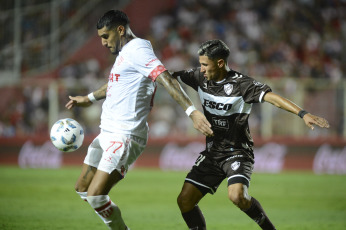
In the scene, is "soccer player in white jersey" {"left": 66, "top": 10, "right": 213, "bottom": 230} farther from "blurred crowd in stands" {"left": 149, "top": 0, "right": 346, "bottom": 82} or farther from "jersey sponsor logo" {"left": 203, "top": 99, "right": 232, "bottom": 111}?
"blurred crowd in stands" {"left": 149, "top": 0, "right": 346, "bottom": 82}

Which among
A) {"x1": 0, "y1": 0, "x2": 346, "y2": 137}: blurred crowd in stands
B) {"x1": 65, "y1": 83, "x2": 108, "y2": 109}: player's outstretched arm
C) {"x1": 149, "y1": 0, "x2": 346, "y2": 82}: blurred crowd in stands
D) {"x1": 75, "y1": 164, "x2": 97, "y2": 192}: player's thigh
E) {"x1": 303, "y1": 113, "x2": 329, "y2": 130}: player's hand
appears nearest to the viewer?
{"x1": 303, "y1": 113, "x2": 329, "y2": 130}: player's hand

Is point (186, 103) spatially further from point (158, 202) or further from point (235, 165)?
point (158, 202)

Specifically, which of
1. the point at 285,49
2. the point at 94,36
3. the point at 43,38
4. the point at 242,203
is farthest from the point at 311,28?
the point at 242,203

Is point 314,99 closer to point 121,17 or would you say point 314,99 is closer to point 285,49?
point 285,49

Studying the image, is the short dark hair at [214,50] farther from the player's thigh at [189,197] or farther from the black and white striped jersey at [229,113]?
the player's thigh at [189,197]

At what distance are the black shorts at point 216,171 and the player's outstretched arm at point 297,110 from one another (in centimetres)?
81

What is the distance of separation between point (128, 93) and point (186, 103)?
78cm

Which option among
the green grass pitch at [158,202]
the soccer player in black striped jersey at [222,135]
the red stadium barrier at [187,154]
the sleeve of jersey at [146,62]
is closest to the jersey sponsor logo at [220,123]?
the soccer player in black striped jersey at [222,135]

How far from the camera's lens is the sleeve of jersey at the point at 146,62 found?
577 cm

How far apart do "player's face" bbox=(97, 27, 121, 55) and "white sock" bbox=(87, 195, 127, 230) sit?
1649 millimetres

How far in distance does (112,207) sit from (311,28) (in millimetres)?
17742

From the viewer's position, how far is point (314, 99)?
17.9 metres

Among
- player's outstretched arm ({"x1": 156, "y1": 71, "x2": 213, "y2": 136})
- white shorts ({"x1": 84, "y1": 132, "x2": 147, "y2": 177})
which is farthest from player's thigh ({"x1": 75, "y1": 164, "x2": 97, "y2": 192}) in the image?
player's outstretched arm ({"x1": 156, "y1": 71, "x2": 213, "y2": 136})

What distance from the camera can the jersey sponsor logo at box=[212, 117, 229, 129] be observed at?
21.4 feet
